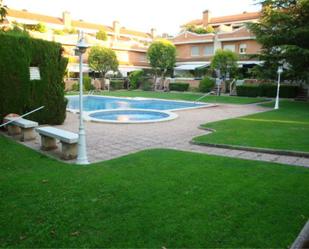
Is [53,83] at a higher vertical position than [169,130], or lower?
higher

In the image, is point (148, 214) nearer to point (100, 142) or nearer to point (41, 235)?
point (41, 235)

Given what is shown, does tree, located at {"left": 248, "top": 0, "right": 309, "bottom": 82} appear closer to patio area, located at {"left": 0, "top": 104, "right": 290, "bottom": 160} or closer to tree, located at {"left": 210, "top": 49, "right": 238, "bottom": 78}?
tree, located at {"left": 210, "top": 49, "right": 238, "bottom": 78}

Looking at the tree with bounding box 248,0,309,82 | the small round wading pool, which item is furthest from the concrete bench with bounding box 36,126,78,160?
the tree with bounding box 248,0,309,82

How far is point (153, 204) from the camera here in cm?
479

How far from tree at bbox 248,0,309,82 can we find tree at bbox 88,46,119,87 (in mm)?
19660

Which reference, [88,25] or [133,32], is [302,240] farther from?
[133,32]

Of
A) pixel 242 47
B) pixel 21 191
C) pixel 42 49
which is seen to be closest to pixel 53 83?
pixel 42 49

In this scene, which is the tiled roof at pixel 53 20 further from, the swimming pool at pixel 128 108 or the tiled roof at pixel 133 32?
the swimming pool at pixel 128 108

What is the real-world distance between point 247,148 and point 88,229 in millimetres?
5793

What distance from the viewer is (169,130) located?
12219 millimetres

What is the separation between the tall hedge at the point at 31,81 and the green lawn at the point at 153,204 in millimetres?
4817

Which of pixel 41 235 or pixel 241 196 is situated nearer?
pixel 41 235

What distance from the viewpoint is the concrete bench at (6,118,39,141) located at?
9.55 meters

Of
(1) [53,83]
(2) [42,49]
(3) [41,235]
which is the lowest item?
(3) [41,235]
